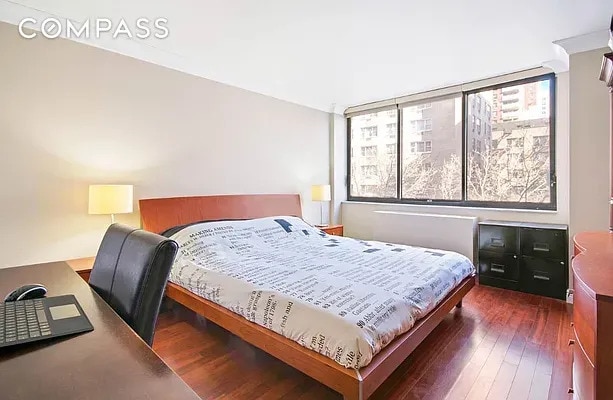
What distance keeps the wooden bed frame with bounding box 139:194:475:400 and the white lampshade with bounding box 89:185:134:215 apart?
1.30 ft

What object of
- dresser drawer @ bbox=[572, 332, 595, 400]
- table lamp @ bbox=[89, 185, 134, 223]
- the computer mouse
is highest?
table lamp @ bbox=[89, 185, 134, 223]

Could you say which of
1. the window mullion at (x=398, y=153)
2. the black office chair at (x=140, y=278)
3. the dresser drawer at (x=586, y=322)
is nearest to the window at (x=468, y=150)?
the window mullion at (x=398, y=153)

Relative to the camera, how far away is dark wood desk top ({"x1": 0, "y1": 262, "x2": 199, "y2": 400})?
1.95ft

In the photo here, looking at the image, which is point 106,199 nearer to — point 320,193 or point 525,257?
point 320,193

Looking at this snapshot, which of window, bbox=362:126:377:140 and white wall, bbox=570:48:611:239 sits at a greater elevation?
window, bbox=362:126:377:140

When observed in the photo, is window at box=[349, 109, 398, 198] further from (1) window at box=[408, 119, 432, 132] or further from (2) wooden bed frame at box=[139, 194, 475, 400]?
(2) wooden bed frame at box=[139, 194, 475, 400]

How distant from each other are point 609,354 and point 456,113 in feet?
12.2

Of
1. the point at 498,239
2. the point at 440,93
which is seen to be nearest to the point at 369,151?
the point at 440,93

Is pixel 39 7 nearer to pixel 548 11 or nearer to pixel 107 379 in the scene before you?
pixel 107 379

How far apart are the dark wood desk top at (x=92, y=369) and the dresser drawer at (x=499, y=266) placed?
12.2ft

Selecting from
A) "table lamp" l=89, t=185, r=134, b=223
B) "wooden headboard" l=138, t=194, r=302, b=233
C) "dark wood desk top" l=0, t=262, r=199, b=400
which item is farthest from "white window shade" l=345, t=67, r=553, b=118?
"dark wood desk top" l=0, t=262, r=199, b=400

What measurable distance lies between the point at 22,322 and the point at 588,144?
3932mm

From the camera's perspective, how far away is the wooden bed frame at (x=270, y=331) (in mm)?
1463

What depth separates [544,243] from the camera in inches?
127
